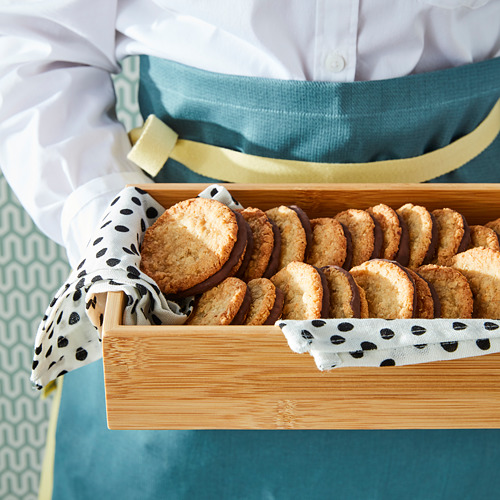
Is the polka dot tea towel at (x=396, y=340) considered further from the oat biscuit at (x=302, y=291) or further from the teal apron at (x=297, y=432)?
the teal apron at (x=297, y=432)

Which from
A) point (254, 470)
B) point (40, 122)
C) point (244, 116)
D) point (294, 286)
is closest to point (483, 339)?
point (294, 286)

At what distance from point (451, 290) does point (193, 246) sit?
1.01 ft

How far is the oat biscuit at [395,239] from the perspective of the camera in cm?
73

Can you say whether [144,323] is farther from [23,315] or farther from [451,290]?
[23,315]

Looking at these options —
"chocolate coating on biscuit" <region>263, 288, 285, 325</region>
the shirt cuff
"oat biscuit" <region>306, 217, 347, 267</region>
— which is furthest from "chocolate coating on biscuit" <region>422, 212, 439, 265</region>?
the shirt cuff

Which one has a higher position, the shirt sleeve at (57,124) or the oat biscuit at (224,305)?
the shirt sleeve at (57,124)

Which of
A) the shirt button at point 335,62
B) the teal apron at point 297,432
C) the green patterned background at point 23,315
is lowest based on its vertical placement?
the green patterned background at point 23,315

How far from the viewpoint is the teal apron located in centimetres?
75

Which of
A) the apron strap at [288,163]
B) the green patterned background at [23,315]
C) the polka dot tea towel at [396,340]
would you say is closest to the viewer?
the polka dot tea towel at [396,340]

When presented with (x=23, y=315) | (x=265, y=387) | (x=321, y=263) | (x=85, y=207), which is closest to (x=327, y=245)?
(x=321, y=263)

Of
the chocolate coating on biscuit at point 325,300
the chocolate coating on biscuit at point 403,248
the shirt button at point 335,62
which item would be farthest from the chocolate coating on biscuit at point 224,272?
the shirt button at point 335,62

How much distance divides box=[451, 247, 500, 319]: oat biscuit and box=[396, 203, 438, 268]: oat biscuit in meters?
0.04

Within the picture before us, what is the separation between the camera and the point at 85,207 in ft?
2.90

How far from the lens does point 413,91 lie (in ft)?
2.77
